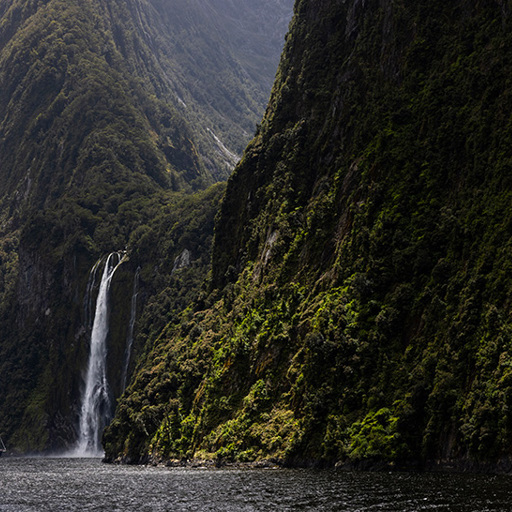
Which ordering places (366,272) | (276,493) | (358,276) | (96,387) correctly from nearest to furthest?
(276,493), (358,276), (366,272), (96,387)

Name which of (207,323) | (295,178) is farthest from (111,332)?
(295,178)

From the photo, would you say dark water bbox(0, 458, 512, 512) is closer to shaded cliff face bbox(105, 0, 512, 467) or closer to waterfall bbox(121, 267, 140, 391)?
shaded cliff face bbox(105, 0, 512, 467)

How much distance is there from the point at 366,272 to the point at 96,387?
278 ft

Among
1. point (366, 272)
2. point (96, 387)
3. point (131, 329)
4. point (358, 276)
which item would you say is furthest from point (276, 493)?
point (131, 329)

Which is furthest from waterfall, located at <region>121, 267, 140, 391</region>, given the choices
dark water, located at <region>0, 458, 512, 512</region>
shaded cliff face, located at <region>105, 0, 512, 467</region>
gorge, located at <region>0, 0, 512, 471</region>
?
dark water, located at <region>0, 458, 512, 512</region>

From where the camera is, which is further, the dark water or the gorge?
the gorge

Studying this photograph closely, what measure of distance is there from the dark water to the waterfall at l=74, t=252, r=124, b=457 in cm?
7729

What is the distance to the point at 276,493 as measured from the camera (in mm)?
43750

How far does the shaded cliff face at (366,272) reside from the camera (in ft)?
184

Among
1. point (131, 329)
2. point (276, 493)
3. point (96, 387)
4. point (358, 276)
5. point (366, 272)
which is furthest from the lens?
point (131, 329)

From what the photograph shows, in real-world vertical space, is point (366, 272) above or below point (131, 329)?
below

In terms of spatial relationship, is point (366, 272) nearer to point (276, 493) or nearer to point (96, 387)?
point (276, 493)

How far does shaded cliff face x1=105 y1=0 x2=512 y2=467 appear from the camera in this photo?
56094 mm

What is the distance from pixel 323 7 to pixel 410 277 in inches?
2252
